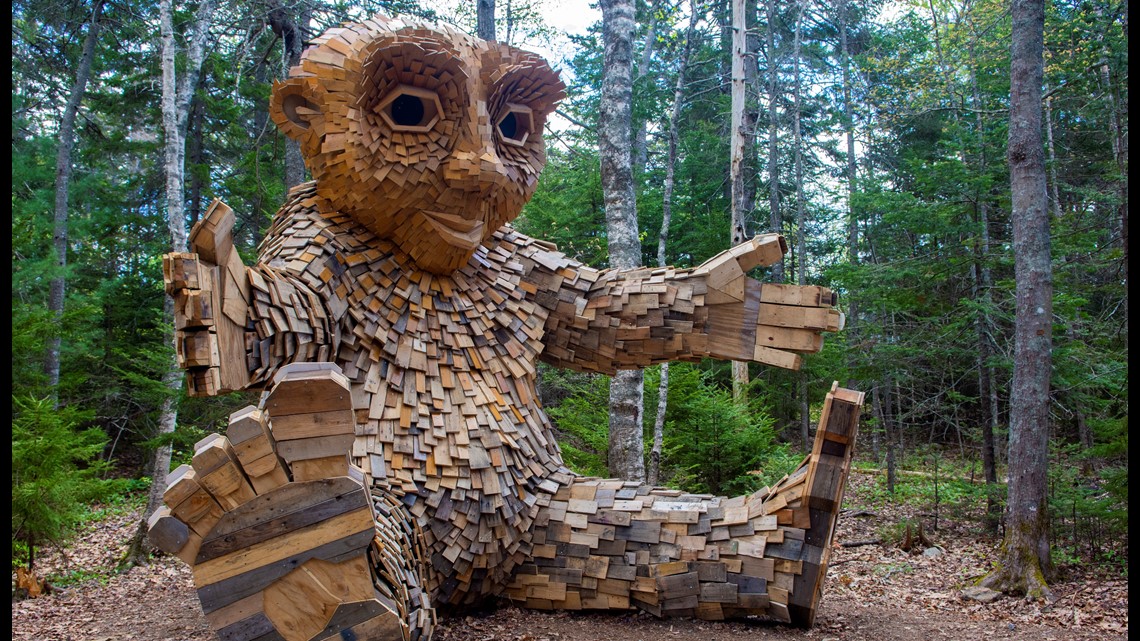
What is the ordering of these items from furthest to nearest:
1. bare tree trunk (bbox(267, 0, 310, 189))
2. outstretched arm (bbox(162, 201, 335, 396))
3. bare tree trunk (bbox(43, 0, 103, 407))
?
1. bare tree trunk (bbox(43, 0, 103, 407))
2. bare tree trunk (bbox(267, 0, 310, 189))
3. outstretched arm (bbox(162, 201, 335, 396))

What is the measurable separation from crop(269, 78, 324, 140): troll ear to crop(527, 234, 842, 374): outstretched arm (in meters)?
1.02

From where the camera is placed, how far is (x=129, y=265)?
32.9 feet

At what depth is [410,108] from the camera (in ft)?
9.30

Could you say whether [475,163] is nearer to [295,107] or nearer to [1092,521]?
[295,107]

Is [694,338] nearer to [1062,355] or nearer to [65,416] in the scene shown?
[1062,355]

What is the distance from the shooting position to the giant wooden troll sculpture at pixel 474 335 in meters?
2.61

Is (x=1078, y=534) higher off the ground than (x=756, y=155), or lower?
lower

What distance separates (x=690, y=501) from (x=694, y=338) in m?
0.65

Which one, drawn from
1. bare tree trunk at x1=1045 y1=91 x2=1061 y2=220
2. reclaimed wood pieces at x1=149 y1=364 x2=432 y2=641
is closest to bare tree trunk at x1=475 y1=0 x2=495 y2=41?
reclaimed wood pieces at x1=149 y1=364 x2=432 y2=641

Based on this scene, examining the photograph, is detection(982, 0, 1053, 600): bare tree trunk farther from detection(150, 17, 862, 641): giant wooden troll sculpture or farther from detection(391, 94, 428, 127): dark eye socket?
detection(391, 94, 428, 127): dark eye socket

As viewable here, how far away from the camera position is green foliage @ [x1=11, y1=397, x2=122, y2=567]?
4059 millimetres

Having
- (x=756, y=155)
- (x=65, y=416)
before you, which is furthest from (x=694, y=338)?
(x=756, y=155)

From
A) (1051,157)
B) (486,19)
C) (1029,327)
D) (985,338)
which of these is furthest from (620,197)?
(1051,157)

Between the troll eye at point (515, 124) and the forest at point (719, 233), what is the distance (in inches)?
66.1
